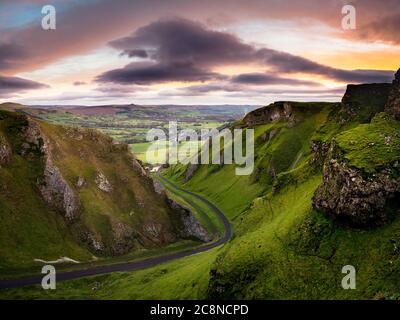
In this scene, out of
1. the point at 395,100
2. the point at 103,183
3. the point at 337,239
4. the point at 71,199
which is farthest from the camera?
the point at 103,183

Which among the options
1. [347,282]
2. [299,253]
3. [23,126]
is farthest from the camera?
[23,126]

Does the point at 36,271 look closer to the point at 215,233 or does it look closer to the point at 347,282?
the point at 215,233

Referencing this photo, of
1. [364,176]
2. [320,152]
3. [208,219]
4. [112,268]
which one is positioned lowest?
[112,268]

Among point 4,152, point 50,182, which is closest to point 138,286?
point 50,182

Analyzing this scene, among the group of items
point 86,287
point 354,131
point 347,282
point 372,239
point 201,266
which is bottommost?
point 86,287

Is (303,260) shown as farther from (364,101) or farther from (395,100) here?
(364,101)

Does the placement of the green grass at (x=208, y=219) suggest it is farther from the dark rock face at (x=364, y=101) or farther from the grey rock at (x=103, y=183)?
the dark rock face at (x=364, y=101)
